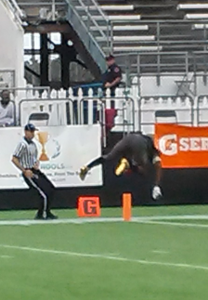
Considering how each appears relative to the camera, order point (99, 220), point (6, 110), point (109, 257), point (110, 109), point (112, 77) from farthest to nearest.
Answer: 1. point (112, 77)
2. point (110, 109)
3. point (6, 110)
4. point (99, 220)
5. point (109, 257)

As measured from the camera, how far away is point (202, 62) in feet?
95.2

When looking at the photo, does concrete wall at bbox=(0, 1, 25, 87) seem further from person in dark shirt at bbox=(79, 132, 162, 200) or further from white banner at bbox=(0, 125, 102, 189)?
person in dark shirt at bbox=(79, 132, 162, 200)

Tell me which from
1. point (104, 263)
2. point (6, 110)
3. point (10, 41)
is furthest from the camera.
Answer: point (10, 41)

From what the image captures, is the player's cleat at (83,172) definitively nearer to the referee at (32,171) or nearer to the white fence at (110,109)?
the white fence at (110,109)

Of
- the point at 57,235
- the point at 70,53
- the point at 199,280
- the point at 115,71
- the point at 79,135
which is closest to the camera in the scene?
the point at 199,280

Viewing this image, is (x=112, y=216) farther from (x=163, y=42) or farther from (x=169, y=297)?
(x=163, y=42)

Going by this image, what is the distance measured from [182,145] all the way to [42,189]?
3.60 m

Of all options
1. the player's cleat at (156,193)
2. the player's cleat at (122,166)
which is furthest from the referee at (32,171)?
the player's cleat at (156,193)

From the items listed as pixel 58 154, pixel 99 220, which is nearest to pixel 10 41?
pixel 58 154

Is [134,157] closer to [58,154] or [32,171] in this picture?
[58,154]

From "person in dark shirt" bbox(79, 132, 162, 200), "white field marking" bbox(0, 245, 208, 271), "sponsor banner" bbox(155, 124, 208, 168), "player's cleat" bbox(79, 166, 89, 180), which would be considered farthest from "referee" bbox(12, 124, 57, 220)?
"white field marking" bbox(0, 245, 208, 271)

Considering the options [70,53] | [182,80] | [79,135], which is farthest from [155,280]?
[70,53]

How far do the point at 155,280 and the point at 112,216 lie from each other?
8.05 metres

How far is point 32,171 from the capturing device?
737 inches
